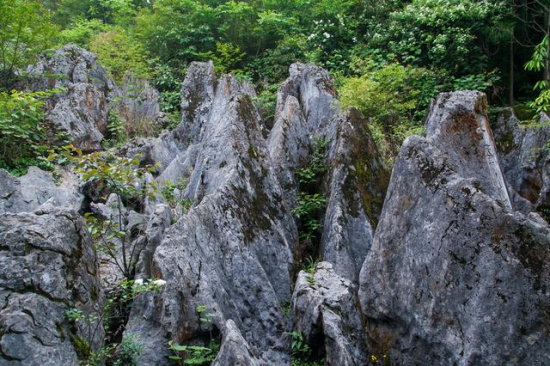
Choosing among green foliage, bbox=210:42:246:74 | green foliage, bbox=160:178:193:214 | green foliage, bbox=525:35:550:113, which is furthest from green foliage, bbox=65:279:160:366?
green foliage, bbox=210:42:246:74

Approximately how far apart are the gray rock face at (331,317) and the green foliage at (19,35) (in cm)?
1071

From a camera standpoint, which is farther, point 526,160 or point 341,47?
point 341,47

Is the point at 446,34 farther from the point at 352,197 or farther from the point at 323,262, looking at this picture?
the point at 323,262

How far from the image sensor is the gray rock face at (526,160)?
8841 millimetres

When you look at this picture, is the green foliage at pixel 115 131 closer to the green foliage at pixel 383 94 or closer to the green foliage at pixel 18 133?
the green foliage at pixel 18 133

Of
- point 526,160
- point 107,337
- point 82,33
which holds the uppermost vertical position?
point 82,33

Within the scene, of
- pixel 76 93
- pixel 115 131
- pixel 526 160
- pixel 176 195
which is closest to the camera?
pixel 176 195

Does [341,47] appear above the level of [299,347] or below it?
above

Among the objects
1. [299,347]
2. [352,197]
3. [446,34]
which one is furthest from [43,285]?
[446,34]

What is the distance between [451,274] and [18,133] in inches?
375

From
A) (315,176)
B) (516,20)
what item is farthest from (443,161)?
(516,20)

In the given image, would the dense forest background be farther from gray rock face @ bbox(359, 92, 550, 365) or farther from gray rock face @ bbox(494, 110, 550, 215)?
gray rock face @ bbox(359, 92, 550, 365)

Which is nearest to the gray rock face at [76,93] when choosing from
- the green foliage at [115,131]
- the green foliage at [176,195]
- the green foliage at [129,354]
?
the green foliage at [115,131]

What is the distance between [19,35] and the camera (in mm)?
11422
